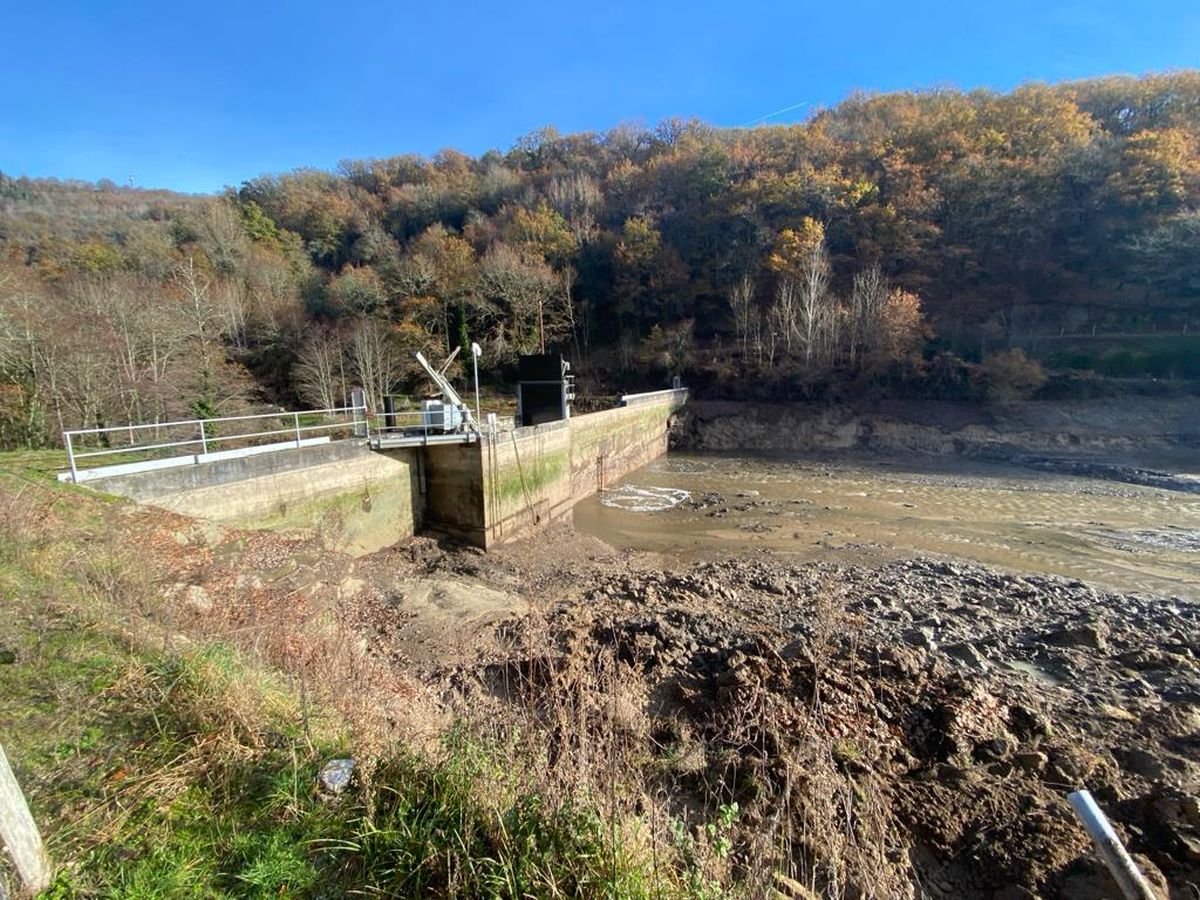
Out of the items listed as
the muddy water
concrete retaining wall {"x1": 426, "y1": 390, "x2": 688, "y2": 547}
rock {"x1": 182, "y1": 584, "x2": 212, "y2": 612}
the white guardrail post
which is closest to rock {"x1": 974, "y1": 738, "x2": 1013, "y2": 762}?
the white guardrail post

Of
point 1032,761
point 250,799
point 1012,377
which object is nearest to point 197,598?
point 250,799

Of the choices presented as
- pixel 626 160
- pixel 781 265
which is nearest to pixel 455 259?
pixel 781 265

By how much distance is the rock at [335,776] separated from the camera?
2918mm

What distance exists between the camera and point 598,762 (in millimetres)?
3639

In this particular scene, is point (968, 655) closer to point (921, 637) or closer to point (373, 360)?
point (921, 637)

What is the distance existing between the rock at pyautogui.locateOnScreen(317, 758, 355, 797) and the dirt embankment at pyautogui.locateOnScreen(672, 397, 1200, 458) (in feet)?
93.3

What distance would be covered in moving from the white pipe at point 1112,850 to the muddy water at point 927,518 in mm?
11416

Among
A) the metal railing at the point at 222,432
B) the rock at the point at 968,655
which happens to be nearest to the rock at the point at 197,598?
the metal railing at the point at 222,432

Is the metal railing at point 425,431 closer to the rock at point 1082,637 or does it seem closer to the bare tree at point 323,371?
the rock at point 1082,637

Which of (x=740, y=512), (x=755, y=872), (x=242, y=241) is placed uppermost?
(x=242, y=241)

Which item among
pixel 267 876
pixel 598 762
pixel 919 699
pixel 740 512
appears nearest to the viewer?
pixel 267 876

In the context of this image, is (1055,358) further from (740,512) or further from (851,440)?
(740,512)

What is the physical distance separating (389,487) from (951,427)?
94.2 ft

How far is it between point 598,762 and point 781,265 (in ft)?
A: 123
